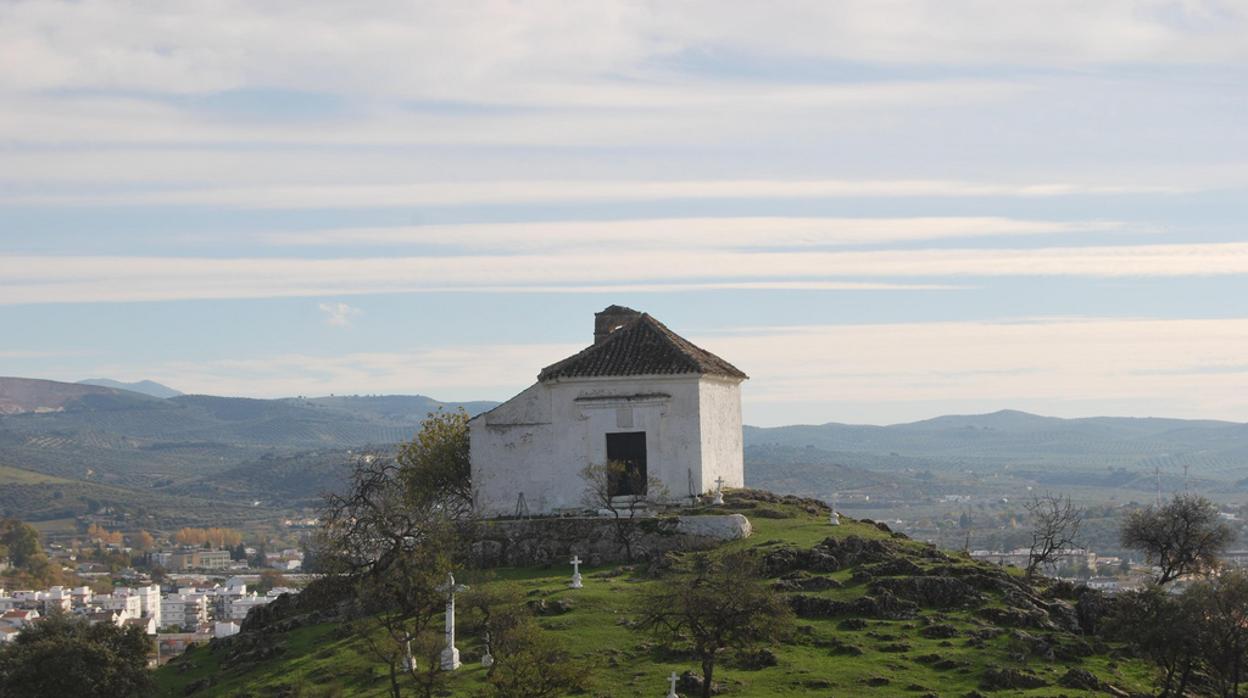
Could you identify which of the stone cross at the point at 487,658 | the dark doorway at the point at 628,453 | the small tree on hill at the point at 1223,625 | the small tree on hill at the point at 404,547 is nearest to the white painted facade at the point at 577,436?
the dark doorway at the point at 628,453

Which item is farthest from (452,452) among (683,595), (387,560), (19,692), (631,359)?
(683,595)

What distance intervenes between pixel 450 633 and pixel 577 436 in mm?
15093

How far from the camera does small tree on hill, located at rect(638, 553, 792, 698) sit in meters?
40.5

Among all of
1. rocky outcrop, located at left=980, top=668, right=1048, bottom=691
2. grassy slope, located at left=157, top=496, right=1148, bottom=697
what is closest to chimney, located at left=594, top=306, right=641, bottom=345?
grassy slope, located at left=157, top=496, right=1148, bottom=697

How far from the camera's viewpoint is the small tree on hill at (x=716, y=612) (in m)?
40.5

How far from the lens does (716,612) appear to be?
133 ft

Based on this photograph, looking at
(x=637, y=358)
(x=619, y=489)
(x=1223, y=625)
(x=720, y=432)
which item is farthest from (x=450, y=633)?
(x=720, y=432)

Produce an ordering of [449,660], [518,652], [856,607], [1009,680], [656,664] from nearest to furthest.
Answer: [518,652] < [1009,680] < [656,664] < [449,660] < [856,607]

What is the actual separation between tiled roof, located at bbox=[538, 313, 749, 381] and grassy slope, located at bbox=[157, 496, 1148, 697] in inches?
378

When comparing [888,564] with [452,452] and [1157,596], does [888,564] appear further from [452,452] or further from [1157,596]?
[452,452]

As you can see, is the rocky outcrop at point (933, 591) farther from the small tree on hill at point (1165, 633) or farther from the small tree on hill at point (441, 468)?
the small tree on hill at point (441, 468)

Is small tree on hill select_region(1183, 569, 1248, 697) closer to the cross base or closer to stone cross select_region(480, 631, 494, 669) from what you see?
stone cross select_region(480, 631, 494, 669)

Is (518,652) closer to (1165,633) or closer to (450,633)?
(450,633)

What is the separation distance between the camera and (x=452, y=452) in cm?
6197
